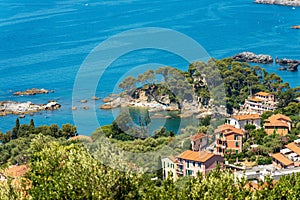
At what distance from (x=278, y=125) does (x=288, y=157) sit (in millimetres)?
2094

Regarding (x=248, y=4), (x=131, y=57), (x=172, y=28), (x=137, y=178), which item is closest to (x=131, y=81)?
(x=131, y=57)

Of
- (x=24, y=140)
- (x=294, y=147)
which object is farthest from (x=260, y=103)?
(x=24, y=140)

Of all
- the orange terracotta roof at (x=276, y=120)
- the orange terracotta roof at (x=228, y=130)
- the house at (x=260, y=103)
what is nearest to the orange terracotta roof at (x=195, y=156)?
the orange terracotta roof at (x=228, y=130)

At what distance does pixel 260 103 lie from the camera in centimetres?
1716

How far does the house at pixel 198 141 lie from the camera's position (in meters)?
12.1

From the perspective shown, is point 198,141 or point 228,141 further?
point 228,141

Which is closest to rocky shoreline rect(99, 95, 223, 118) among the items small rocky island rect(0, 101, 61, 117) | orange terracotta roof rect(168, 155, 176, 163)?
small rocky island rect(0, 101, 61, 117)

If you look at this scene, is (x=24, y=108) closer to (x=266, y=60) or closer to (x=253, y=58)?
(x=253, y=58)

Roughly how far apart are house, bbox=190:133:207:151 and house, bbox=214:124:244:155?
1.03ft

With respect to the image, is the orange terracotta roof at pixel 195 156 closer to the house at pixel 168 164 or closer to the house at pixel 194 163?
the house at pixel 194 163

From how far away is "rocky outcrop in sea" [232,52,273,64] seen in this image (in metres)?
23.6

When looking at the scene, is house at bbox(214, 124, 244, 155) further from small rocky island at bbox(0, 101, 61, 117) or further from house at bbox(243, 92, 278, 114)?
small rocky island at bbox(0, 101, 61, 117)

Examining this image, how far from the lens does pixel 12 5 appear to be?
47312 mm

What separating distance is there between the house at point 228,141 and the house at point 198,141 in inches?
12.3
